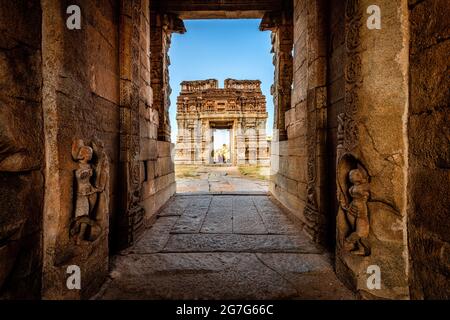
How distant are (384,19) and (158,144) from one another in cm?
370

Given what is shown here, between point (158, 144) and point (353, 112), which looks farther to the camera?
point (158, 144)

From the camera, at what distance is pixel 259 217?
3.67 m

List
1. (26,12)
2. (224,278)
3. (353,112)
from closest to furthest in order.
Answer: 1. (26,12)
2. (353,112)
3. (224,278)

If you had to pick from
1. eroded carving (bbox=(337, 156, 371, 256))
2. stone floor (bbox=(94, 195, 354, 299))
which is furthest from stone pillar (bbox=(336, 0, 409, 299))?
stone floor (bbox=(94, 195, 354, 299))

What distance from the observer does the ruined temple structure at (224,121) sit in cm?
1695

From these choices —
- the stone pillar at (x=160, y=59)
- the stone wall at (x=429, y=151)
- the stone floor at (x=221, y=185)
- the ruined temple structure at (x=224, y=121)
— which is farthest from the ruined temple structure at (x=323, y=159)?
the ruined temple structure at (x=224, y=121)

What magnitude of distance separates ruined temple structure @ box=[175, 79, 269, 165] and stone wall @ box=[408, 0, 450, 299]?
603 inches

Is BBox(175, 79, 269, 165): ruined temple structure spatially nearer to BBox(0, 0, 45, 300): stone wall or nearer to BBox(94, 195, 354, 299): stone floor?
BBox(94, 195, 354, 299): stone floor

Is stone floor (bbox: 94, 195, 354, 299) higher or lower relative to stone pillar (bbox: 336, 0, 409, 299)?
lower

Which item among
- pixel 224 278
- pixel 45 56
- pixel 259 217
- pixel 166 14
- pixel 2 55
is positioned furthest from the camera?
pixel 166 14

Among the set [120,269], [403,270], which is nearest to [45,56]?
[120,269]

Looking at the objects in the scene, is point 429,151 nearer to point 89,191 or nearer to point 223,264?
point 223,264

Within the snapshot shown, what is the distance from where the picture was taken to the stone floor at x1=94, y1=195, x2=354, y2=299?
1.74 m

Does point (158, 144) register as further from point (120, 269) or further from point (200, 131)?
point (200, 131)
